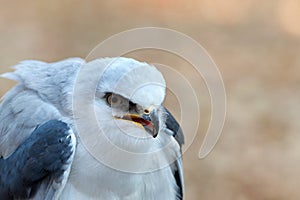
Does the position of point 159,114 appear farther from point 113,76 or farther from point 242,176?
point 242,176

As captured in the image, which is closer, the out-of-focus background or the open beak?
the open beak

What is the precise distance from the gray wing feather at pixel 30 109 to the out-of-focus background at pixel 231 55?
4.81 ft

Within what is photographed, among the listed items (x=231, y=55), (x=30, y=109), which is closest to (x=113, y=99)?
(x=30, y=109)

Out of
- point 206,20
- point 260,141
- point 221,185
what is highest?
point 206,20

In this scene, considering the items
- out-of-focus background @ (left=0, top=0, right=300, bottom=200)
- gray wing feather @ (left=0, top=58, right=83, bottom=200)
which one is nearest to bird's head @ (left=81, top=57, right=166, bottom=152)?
gray wing feather @ (left=0, top=58, right=83, bottom=200)

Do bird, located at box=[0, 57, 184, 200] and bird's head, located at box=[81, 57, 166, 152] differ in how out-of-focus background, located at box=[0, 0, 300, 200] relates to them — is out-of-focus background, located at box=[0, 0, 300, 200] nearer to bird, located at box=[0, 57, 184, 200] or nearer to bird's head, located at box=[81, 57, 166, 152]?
bird, located at box=[0, 57, 184, 200]

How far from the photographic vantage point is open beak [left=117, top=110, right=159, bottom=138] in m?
1.61

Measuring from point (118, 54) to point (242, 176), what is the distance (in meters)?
1.47

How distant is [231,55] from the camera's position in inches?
158

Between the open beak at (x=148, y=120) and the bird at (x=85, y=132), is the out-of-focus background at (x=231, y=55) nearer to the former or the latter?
the bird at (x=85, y=132)

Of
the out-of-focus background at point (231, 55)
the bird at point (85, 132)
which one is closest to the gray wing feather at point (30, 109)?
the bird at point (85, 132)

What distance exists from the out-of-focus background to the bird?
1.38m

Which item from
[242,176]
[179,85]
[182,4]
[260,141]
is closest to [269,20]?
[182,4]

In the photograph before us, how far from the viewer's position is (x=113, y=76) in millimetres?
1634
